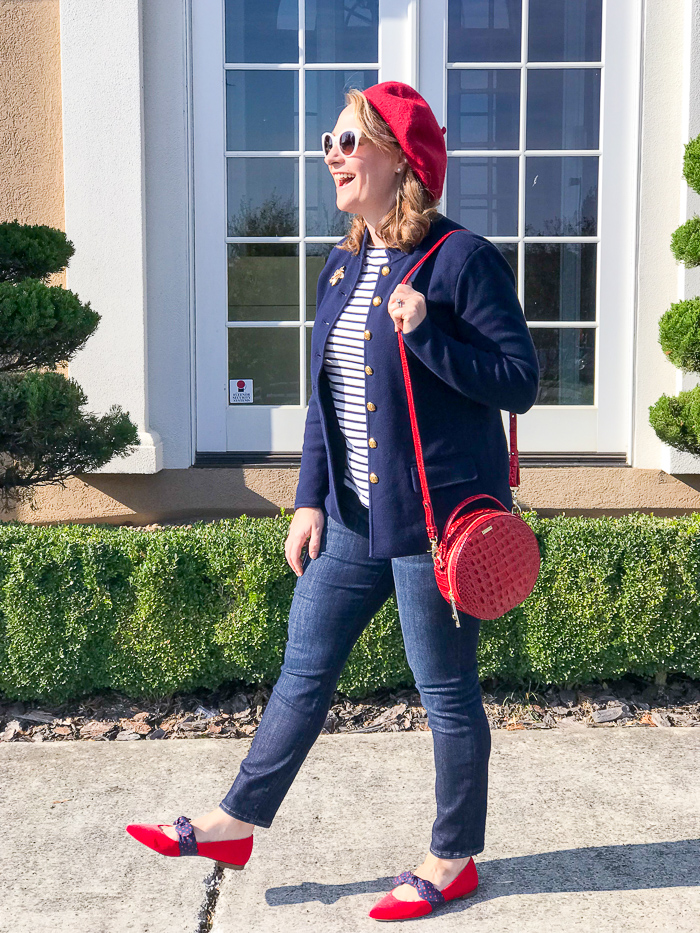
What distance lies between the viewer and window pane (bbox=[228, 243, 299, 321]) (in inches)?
221

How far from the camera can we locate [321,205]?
5578 millimetres

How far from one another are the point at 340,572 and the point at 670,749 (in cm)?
168

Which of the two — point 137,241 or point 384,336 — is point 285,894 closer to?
point 384,336

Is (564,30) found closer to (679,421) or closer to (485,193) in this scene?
(485,193)

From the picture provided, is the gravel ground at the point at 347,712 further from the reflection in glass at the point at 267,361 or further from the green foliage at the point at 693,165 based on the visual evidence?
the reflection in glass at the point at 267,361

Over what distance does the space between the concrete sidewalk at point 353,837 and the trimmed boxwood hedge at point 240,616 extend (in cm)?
29

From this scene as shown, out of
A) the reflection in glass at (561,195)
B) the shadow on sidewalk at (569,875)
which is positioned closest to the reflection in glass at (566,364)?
the reflection in glass at (561,195)

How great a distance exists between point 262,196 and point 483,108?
1.38 meters

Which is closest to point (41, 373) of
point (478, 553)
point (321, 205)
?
point (321, 205)

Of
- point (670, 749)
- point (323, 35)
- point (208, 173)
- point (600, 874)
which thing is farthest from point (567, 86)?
point (600, 874)

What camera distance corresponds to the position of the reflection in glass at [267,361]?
5.63 meters

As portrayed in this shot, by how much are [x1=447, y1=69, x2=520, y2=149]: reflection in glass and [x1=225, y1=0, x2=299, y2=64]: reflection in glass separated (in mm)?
945

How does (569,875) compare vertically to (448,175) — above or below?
below

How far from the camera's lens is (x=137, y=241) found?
5297 millimetres
